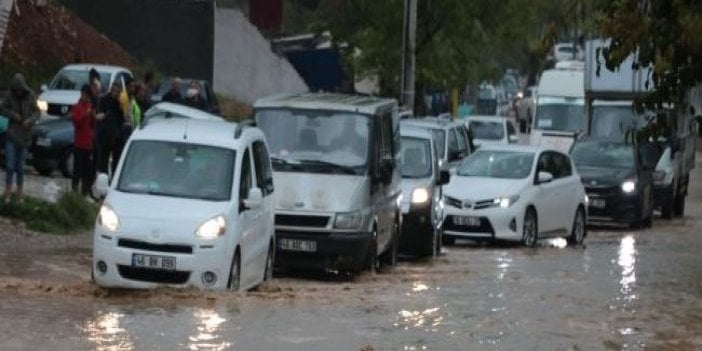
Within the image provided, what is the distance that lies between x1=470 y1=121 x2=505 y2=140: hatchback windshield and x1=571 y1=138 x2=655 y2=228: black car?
12.1 m

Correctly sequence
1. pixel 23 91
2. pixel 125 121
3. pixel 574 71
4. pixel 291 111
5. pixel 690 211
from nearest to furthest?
1. pixel 291 111
2. pixel 23 91
3. pixel 125 121
4. pixel 690 211
5. pixel 574 71

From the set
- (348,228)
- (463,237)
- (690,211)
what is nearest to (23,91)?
(348,228)

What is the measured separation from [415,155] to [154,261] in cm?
889

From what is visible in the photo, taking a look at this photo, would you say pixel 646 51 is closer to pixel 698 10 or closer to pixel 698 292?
pixel 698 10

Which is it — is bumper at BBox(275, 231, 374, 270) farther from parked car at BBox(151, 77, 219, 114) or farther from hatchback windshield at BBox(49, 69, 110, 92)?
hatchback windshield at BBox(49, 69, 110, 92)

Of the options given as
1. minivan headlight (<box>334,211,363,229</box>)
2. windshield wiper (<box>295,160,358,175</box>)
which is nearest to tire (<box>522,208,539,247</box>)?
windshield wiper (<box>295,160,358,175</box>)

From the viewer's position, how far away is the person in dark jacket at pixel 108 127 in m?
25.1

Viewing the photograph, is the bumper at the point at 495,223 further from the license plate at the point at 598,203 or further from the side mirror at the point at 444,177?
the license plate at the point at 598,203

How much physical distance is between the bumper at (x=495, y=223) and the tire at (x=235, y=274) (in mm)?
9649

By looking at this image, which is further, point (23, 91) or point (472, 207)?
point (472, 207)

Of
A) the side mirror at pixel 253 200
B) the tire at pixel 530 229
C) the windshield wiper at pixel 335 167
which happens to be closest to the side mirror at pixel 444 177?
the tire at pixel 530 229

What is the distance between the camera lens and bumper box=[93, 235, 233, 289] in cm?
1564

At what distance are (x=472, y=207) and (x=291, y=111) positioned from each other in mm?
5845

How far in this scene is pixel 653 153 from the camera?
3462 centimetres
